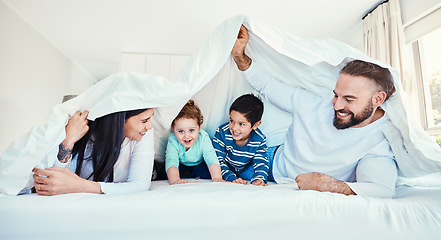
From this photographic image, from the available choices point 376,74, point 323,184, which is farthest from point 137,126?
point 376,74

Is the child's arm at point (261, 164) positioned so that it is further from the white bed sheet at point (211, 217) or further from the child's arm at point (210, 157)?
the white bed sheet at point (211, 217)

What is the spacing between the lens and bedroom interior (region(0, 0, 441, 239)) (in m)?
0.81

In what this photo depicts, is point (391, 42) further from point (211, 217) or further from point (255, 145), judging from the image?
point (211, 217)

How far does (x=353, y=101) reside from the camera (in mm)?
1330

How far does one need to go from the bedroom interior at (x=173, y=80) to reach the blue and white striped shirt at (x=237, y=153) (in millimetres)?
311

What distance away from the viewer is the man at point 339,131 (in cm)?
123

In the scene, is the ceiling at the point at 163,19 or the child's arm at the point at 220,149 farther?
the ceiling at the point at 163,19

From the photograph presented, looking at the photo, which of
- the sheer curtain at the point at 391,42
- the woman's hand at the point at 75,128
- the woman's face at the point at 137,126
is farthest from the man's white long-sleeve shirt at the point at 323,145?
the sheer curtain at the point at 391,42

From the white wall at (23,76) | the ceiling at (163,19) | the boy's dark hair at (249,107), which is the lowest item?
the boy's dark hair at (249,107)

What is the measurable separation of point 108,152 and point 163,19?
305cm

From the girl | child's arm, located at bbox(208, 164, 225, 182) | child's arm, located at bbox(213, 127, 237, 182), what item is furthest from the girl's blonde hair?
child's arm, located at bbox(208, 164, 225, 182)

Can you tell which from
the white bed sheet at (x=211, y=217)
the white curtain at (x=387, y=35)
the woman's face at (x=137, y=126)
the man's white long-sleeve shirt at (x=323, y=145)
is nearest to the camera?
the white bed sheet at (x=211, y=217)

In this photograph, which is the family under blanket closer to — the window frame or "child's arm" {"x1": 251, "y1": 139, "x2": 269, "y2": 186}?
"child's arm" {"x1": 251, "y1": 139, "x2": 269, "y2": 186}

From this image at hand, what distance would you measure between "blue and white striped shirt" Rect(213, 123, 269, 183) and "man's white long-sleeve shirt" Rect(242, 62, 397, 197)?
9cm
